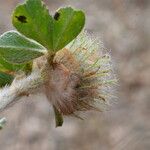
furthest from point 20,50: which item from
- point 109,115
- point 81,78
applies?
point 109,115

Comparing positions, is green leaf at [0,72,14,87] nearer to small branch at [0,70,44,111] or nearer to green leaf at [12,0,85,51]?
small branch at [0,70,44,111]

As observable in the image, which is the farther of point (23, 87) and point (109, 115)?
point (109, 115)

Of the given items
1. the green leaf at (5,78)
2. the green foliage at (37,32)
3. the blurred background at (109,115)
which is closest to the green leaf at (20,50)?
the green foliage at (37,32)

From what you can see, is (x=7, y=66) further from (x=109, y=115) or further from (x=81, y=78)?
(x=109, y=115)

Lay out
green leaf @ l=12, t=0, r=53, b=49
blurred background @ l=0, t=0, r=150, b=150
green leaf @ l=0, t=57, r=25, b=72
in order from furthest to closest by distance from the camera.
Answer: blurred background @ l=0, t=0, r=150, b=150 → green leaf @ l=0, t=57, r=25, b=72 → green leaf @ l=12, t=0, r=53, b=49

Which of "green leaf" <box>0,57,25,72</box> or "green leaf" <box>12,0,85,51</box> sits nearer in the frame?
"green leaf" <box>12,0,85,51</box>

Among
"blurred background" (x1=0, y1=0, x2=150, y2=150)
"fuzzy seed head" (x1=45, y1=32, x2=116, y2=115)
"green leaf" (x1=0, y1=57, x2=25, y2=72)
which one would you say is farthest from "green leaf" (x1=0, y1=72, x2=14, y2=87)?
"blurred background" (x1=0, y1=0, x2=150, y2=150)
